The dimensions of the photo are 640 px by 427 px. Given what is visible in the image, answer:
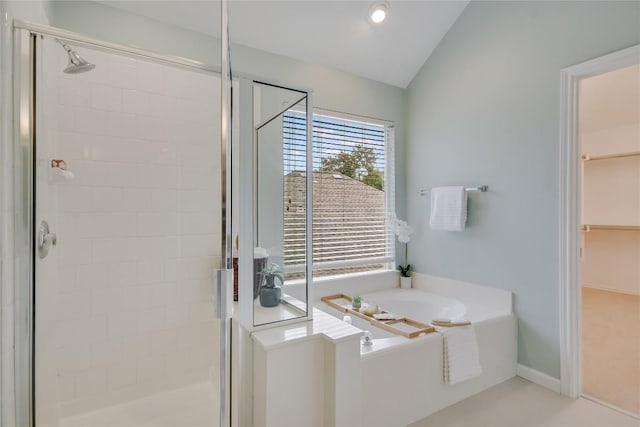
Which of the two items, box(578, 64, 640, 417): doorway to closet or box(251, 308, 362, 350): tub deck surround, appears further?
box(578, 64, 640, 417): doorway to closet

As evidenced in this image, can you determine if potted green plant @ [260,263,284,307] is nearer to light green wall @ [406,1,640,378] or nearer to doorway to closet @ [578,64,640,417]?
light green wall @ [406,1,640,378]

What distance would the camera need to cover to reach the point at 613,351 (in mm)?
2604

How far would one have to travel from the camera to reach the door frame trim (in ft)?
6.56

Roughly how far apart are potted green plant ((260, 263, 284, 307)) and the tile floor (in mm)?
1030

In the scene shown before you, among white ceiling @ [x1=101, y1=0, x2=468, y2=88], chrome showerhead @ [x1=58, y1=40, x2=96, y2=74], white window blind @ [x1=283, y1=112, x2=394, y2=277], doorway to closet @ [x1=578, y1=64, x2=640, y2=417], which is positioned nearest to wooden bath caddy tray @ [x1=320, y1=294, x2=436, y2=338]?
white window blind @ [x1=283, y1=112, x2=394, y2=277]

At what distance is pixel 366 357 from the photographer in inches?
63.6

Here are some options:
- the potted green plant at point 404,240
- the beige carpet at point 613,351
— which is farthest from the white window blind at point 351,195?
the beige carpet at point 613,351

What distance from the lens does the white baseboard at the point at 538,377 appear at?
2.10 m

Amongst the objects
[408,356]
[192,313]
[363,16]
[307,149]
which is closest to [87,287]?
[192,313]

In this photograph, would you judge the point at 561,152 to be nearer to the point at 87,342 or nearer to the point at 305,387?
the point at 305,387

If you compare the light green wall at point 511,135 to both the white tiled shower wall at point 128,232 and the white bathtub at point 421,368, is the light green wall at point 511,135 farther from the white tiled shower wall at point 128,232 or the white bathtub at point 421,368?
the white tiled shower wall at point 128,232

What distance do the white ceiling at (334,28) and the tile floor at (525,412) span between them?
2.56 m

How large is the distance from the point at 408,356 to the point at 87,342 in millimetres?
1709

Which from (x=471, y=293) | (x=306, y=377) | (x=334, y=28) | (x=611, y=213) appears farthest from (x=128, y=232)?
(x=611, y=213)
